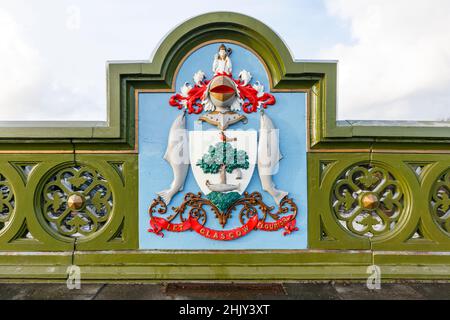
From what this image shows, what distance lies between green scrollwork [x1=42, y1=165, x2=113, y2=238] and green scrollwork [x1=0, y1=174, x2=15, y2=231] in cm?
45

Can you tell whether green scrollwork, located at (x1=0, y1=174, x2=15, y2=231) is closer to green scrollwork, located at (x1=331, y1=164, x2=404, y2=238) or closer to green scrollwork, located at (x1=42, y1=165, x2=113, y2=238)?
green scrollwork, located at (x1=42, y1=165, x2=113, y2=238)

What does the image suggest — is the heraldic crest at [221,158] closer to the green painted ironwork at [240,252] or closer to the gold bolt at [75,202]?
the green painted ironwork at [240,252]

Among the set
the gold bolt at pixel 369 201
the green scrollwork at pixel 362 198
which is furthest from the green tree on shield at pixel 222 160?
the gold bolt at pixel 369 201

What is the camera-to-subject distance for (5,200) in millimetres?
3928

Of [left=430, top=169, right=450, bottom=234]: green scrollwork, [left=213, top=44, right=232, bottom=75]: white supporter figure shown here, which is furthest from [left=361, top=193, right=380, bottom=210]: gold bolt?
[left=213, top=44, right=232, bottom=75]: white supporter figure

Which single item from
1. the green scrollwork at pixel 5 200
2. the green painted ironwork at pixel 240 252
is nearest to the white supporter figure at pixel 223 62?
the green painted ironwork at pixel 240 252

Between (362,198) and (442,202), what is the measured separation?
1212mm

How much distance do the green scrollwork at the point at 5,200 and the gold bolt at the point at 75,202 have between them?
2.90 ft

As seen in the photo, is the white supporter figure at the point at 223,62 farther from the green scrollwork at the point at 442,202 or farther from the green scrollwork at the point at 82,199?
the green scrollwork at the point at 442,202

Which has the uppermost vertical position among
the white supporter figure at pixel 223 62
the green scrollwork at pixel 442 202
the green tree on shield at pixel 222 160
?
the white supporter figure at pixel 223 62

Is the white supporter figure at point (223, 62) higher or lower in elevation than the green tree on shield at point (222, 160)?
higher

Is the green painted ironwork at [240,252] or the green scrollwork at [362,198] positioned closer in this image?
the green painted ironwork at [240,252]

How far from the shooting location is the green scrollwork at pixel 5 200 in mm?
3939

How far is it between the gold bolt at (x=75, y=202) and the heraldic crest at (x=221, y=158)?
999 millimetres
